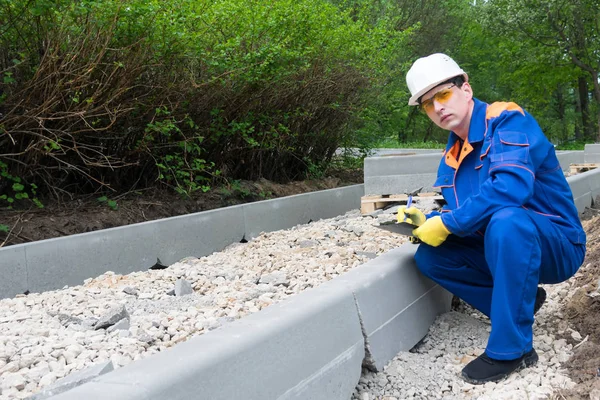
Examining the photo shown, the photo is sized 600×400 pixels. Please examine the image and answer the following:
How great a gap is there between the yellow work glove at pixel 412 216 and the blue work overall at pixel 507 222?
7.8 inches

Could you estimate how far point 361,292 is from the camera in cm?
330

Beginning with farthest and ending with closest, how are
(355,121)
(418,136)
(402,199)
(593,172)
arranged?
(418,136)
(355,121)
(593,172)
(402,199)

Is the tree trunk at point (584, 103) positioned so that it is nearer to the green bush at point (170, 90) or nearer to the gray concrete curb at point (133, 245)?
the green bush at point (170, 90)

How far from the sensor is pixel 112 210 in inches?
277

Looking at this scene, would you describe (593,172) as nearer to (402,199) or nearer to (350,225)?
(402,199)

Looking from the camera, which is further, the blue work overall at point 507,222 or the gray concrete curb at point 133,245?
the gray concrete curb at point 133,245

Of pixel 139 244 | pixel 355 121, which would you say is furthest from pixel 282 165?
pixel 139 244

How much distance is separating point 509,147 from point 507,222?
0.41m

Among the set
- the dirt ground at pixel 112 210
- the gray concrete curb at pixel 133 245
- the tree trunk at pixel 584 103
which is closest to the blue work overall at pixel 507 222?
the gray concrete curb at pixel 133 245

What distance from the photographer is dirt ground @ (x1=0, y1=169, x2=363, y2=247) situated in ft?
20.2

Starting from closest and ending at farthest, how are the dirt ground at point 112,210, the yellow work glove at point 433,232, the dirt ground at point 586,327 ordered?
the dirt ground at point 586,327 → the yellow work glove at point 433,232 → the dirt ground at point 112,210

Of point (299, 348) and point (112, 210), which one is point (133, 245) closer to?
point (112, 210)

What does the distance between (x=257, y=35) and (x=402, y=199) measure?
3.11 meters

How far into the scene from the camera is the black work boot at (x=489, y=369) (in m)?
3.16
